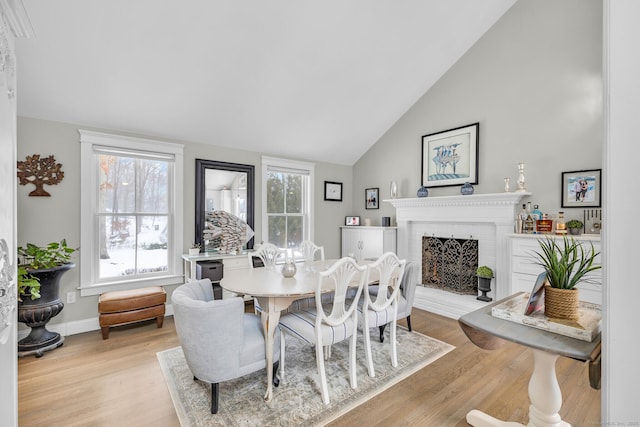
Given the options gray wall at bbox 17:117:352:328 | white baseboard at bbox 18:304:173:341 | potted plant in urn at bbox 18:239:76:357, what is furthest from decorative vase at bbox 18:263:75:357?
gray wall at bbox 17:117:352:328

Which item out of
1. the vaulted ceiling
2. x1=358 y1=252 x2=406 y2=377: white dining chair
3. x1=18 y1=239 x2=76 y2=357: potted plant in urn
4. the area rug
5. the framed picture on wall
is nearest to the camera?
the area rug

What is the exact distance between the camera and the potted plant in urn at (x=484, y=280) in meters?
3.53

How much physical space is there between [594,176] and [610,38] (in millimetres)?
2906

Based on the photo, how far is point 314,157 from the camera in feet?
16.2

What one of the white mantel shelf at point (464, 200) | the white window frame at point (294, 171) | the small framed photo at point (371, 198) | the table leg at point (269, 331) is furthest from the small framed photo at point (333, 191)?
the table leg at point (269, 331)

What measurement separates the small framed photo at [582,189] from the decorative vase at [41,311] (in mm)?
5088

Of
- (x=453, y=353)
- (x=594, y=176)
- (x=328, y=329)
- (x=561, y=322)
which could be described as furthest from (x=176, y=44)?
(x=594, y=176)

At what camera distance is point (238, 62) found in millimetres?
3016

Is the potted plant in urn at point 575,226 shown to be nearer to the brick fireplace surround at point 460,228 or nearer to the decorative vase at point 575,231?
the decorative vase at point 575,231

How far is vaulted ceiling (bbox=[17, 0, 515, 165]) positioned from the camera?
8.00 ft

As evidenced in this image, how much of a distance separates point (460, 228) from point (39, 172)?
491cm

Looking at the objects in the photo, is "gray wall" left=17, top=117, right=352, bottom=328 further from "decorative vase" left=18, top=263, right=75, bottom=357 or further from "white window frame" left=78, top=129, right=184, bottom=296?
"decorative vase" left=18, top=263, right=75, bottom=357

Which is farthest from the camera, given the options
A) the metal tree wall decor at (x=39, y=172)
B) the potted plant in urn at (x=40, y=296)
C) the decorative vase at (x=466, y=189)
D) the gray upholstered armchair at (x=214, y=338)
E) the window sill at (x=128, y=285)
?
the decorative vase at (x=466, y=189)

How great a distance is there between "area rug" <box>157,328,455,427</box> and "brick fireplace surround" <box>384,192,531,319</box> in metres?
1.17
